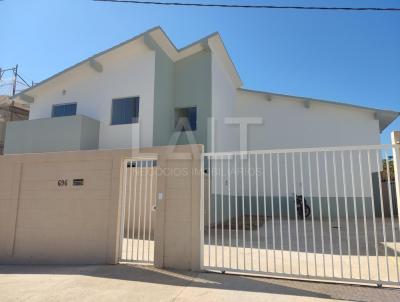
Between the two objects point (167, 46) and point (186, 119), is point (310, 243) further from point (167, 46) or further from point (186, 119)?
point (167, 46)

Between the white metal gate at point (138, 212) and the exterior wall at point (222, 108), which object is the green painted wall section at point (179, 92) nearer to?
the exterior wall at point (222, 108)

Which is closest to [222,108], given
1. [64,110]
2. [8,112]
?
[64,110]

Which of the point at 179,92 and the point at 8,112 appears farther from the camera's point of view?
the point at 8,112

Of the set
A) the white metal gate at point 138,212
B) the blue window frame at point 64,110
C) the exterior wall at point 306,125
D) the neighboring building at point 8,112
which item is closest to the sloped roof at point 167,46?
the blue window frame at point 64,110

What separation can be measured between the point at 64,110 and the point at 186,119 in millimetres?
5528

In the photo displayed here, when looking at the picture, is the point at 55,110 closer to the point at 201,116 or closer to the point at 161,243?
the point at 201,116

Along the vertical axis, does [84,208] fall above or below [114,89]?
below

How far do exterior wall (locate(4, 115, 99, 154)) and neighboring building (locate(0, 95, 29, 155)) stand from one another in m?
5.76

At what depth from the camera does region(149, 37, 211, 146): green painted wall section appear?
12664 mm

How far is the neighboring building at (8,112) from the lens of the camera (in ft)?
60.2

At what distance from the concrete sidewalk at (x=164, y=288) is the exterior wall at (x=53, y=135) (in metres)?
7.10

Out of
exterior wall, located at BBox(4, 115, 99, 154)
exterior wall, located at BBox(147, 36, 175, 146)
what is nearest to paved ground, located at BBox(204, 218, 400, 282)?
exterior wall, located at BBox(147, 36, 175, 146)

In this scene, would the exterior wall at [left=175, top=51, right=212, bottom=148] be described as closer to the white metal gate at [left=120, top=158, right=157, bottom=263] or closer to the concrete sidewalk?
the white metal gate at [left=120, top=158, right=157, bottom=263]

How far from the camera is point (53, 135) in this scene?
12648mm
